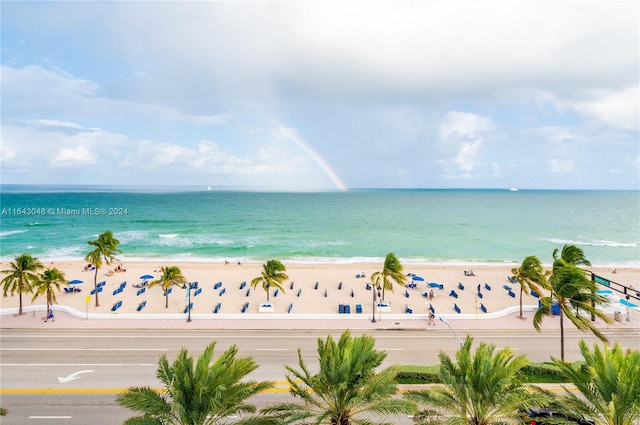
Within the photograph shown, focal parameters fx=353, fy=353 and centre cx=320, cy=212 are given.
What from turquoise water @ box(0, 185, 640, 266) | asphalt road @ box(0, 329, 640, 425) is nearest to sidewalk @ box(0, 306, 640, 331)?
asphalt road @ box(0, 329, 640, 425)

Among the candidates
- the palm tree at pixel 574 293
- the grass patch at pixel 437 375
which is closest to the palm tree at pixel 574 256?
the palm tree at pixel 574 293

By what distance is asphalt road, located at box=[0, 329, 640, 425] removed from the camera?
62.9 ft

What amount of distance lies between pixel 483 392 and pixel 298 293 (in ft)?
98.5

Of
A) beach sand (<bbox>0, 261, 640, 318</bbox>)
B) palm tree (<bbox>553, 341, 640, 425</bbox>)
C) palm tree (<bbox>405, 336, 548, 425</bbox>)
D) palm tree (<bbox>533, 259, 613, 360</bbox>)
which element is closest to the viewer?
palm tree (<bbox>553, 341, 640, 425</bbox>)

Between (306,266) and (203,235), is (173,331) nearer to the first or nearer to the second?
(306,266)

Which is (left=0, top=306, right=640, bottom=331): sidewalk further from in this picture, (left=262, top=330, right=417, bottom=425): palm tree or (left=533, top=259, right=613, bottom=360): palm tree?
(left=262, top=330, right=417, bottom=425): palm tree

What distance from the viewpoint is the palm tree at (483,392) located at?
1211 centimetres

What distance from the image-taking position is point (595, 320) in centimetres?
3247

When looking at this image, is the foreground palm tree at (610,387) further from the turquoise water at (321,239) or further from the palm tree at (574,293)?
the turquoise water at (321,239)

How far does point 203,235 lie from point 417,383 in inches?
3125

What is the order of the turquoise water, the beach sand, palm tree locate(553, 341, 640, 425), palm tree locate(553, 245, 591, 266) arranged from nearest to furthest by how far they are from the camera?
1. palm tree locate(553, 341, 640, 425)
2. palm tree locate(553, 245, 591, 266)
3. the beach sand
4. the turquoise water

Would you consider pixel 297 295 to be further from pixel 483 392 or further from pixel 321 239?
pixel 321 239

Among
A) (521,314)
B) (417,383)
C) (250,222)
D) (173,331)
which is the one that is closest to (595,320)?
(521,314)

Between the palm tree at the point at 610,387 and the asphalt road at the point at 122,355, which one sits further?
the asphalt road at the point at 122,355
